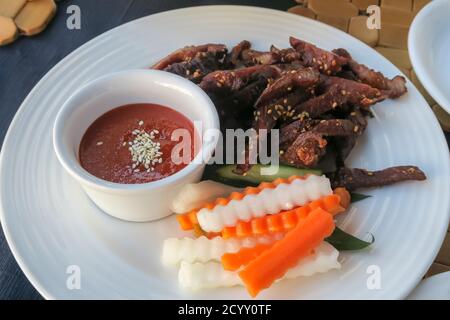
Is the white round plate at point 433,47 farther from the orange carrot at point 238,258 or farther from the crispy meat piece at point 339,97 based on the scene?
the orange carrot at point 238,258

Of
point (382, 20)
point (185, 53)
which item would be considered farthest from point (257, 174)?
point (382, 20)

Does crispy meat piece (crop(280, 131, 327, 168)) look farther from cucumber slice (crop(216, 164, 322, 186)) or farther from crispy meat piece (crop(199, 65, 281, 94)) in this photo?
crispy meat piece (crop(199, 65, 281, 94))

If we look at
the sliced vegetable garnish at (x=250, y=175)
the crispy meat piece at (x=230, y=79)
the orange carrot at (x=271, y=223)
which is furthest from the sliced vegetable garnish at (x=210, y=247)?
the crispy meat piece at (x=230, y=79)

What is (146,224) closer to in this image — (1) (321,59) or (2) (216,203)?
(2) (216,203)

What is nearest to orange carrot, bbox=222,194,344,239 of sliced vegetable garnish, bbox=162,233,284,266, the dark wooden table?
sliced vegetable garnish, bbox=162,233,284,266

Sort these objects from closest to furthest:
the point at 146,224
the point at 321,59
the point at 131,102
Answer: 1. the point at 146,224
2. the point at 131,102
3. the point at 321,59

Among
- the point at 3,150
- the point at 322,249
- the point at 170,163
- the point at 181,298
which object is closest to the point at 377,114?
the point at 322,249
